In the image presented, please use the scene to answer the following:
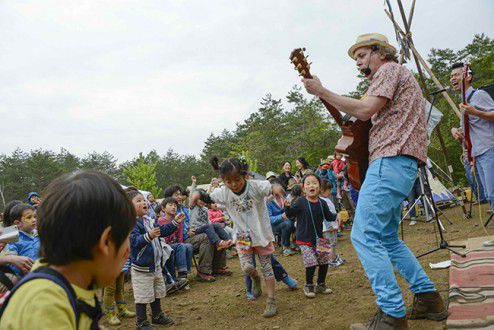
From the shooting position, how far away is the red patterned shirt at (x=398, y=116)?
2.71 metres

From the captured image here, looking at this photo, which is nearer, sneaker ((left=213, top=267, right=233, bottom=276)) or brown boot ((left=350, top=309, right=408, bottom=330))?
brown boot ((left=350, top=309, right=408, bottom=330))

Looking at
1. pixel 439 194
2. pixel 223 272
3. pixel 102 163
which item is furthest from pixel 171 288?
pixel 102 163

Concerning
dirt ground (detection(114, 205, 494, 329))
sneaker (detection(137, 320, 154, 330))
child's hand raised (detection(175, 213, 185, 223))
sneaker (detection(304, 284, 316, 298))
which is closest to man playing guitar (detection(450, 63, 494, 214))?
dirt ground (detection(114, 205, 494, 329))

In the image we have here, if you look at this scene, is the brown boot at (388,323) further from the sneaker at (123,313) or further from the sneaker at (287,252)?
the sneaker at (287,252)

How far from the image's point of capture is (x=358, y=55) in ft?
10.2

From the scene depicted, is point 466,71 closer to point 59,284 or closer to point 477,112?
point 477,112

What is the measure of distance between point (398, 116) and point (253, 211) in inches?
83.3

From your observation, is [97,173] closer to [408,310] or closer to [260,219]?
[408,310]

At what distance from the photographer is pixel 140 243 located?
→ 13.7ft

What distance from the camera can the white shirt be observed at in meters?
4.30

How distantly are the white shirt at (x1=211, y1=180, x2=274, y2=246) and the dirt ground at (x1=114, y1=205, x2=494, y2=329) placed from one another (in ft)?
2.78

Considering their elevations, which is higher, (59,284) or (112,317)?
(59,284)

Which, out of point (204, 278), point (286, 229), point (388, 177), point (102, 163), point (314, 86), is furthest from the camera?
Answer: point (102, 163)

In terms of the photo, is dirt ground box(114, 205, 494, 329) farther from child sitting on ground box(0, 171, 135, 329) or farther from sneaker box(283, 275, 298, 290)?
child sitting on ground box(0, 171, 135, 329)
